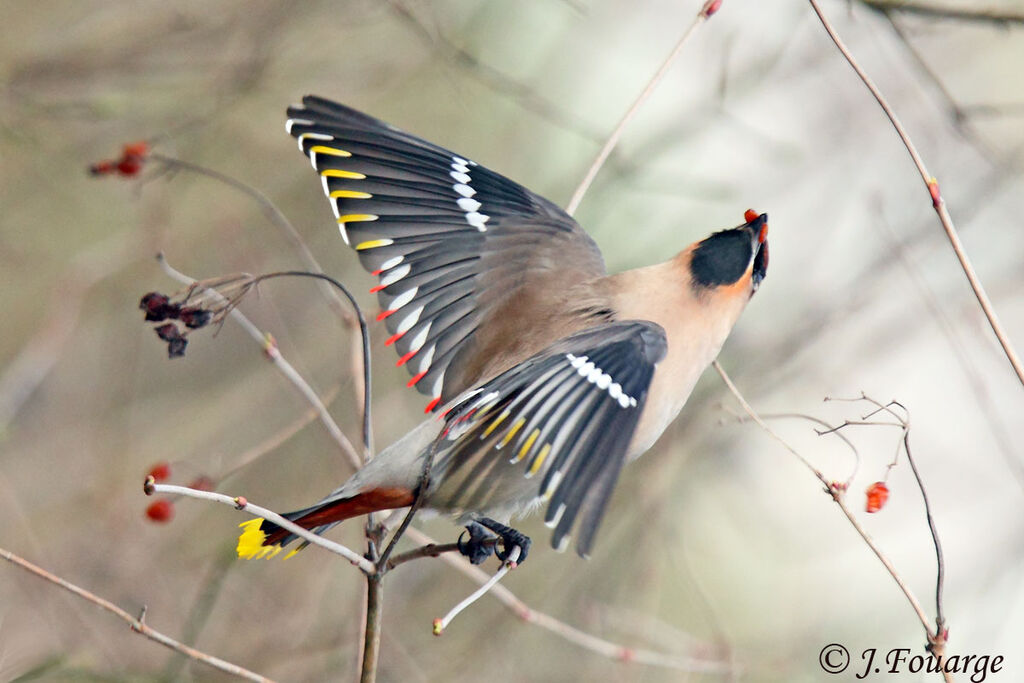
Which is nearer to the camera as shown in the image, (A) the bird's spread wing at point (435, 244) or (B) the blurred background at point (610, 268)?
(A) the bird's spread wing at point (435, 244)

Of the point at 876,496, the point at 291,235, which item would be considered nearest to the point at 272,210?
the point at 291,235

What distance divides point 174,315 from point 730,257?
4.27ft

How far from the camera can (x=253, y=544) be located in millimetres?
2428

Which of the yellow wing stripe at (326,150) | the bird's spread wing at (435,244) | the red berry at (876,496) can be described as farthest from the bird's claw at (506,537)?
the yellow wing stripe at (326,150)

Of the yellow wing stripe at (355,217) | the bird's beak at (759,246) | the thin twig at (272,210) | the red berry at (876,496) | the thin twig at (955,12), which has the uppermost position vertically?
the thin twig at (955,12)

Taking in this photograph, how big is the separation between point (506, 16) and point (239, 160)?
148 centimetres

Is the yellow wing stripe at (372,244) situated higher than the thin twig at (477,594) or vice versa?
the yellow wing stripe at (372,244)

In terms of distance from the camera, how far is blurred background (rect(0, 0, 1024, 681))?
3455 mm

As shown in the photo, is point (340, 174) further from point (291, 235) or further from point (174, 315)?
point (174, 315)

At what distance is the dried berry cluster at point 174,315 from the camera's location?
2.16 m

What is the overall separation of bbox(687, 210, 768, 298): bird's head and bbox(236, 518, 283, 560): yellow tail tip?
3.79 ft

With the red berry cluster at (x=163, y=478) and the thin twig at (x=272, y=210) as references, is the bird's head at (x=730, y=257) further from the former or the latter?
the red berry cluster at (x=163, y=478)

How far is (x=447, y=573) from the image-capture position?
3982 millimetres

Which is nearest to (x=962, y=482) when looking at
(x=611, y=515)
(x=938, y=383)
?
(x=938, y=383)
